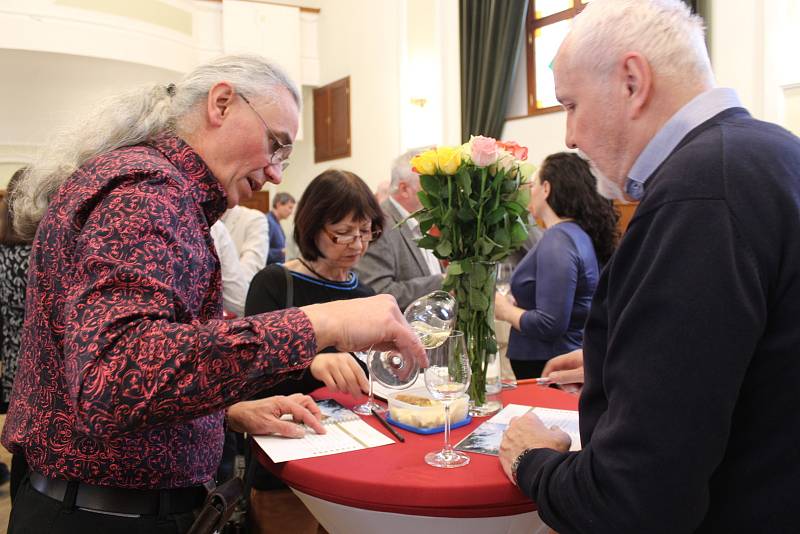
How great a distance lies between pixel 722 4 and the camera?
5.69 metres

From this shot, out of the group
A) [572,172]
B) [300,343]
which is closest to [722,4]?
[572,172]

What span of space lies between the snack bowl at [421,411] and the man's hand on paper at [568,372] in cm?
33

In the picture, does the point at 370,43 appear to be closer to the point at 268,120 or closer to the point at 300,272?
the point at 300,272

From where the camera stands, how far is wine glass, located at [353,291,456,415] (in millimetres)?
1479

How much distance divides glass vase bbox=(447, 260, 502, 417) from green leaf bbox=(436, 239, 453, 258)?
5 cm

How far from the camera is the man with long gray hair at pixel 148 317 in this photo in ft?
2.98

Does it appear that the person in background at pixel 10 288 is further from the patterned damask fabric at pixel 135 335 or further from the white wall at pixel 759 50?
the white wall at pixel 759 50

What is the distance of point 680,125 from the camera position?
108 cm

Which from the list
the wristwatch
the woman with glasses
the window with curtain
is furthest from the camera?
the window with curtain

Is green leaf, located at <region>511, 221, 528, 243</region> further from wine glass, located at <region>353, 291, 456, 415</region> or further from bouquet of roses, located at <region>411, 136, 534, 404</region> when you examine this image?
wine glass, located at <region>353, 291, 456, 415</region>

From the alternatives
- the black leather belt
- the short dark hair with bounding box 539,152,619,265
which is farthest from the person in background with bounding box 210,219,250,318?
the black leather belt

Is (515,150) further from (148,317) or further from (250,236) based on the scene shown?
(250,236)

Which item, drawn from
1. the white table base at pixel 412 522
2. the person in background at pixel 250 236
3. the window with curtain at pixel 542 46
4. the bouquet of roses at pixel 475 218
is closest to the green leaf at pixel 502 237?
the bouquet of roses at pixel 475 218

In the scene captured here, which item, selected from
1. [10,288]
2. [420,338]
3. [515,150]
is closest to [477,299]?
[420,338]
